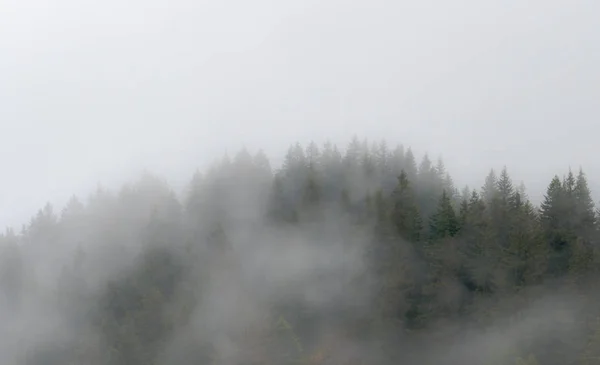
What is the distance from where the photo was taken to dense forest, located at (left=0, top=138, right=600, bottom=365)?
145 ft

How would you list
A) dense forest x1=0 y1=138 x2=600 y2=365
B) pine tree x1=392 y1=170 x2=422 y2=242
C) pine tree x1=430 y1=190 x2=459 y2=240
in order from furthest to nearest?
pine tree x1=392 y1=170 x2=422 y2=242
pine tree x1=430 y1=190 x2=459 y2=240
dense forest x1=0 y1=138 x2=600 y2=365

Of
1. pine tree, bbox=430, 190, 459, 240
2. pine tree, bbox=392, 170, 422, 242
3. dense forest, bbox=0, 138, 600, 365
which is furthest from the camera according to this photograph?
pine tree, bbox=392, 170, 422, 242

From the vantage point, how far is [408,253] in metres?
51.8

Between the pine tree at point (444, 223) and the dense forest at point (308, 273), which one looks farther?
the pine tree at point (444, 223)

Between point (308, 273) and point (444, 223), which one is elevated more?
point (444, 223)

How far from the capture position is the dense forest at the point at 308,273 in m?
44.3

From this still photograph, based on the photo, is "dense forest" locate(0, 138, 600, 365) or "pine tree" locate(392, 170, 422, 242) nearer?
"dense forest" locate(0, 138, 600, 365)

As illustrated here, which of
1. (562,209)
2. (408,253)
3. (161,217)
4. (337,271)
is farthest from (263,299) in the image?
(562,209)

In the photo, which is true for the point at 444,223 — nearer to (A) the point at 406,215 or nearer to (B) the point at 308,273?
(A) the point at 406,215

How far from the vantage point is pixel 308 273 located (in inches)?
2183

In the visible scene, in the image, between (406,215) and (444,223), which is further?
(406,215)

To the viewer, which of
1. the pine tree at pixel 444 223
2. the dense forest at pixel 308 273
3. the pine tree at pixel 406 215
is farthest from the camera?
the pine tree at pixel 406 215

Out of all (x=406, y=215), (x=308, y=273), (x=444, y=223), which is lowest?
(x=308, y=273)

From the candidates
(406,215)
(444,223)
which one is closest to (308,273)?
(406,215)
